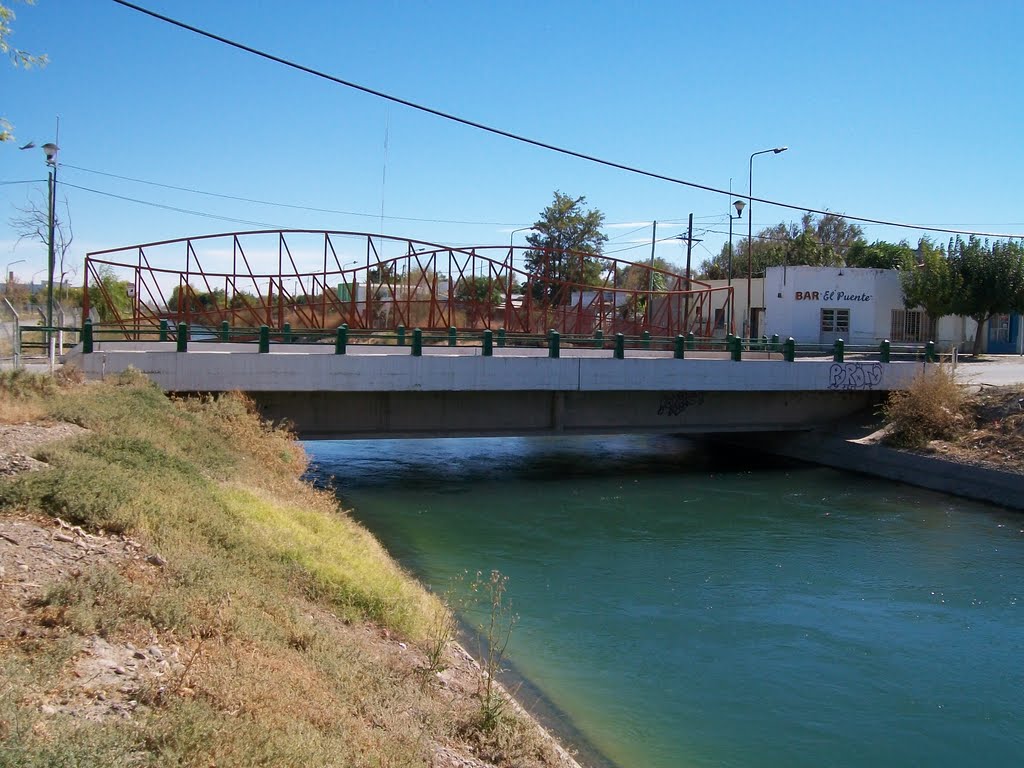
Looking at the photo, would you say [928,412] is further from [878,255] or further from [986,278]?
[878,255]

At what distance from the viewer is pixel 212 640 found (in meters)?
7.39

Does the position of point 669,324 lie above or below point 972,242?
below

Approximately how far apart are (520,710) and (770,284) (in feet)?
154

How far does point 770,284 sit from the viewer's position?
172 feet

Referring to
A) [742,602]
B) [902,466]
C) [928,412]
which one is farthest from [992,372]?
[742,602]

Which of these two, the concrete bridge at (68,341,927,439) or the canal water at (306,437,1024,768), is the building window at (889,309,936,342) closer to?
the concrete bridge at (68,341,927,439)

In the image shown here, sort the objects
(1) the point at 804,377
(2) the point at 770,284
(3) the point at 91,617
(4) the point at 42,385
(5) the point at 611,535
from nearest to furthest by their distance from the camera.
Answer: (3) the point at 91,617 < (4) the point at 42,385 < (5) the point at 611,535 < (1) the point at 804,377 < (2) the point at 770,284

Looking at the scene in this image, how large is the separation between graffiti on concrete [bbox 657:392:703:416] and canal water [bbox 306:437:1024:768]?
2.17 metres

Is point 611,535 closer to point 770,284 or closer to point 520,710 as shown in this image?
point 520,710

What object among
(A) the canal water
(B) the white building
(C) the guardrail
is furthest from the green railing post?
(B) the white building

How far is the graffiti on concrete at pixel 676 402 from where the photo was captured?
28.8 meters

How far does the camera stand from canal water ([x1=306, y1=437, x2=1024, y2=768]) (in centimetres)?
1023

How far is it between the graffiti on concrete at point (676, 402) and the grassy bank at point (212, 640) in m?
16.7

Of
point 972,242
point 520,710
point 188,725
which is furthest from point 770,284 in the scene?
point 188,725
